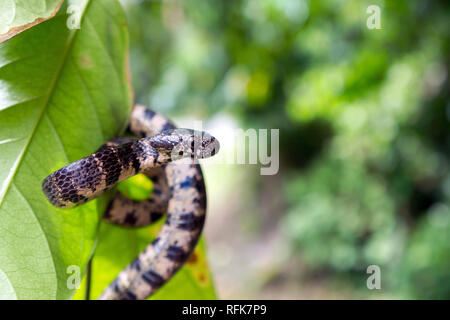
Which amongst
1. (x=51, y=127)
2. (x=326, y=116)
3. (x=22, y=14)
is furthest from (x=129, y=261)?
(x=326, y=116)

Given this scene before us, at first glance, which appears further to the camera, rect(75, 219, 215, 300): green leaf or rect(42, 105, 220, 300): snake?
rect(75, 219, 215, 300): green leaf

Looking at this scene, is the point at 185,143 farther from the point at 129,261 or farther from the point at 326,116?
the point at 326,116

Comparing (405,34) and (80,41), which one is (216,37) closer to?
(405,34)

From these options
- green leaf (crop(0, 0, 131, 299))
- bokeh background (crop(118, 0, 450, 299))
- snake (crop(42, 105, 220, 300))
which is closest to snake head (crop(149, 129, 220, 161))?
snake (crop(42, 105, 220, 300))

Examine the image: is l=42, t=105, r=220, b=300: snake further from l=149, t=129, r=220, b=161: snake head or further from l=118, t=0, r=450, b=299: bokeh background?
l=118, t=0, r=450, b=299: bokeh background

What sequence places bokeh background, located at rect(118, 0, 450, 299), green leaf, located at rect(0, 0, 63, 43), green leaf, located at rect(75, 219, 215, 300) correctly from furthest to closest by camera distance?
1. bokeh background, located at rect(118, 0, 450, 299)
2. green leaf, located at rect(75, 219, 215, 300)
3. green leaf, located at rect(0, 0, 63, 43)

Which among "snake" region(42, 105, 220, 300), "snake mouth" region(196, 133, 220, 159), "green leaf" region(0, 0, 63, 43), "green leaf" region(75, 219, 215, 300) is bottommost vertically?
"green leaf" region(75, 219, 215, 300)
